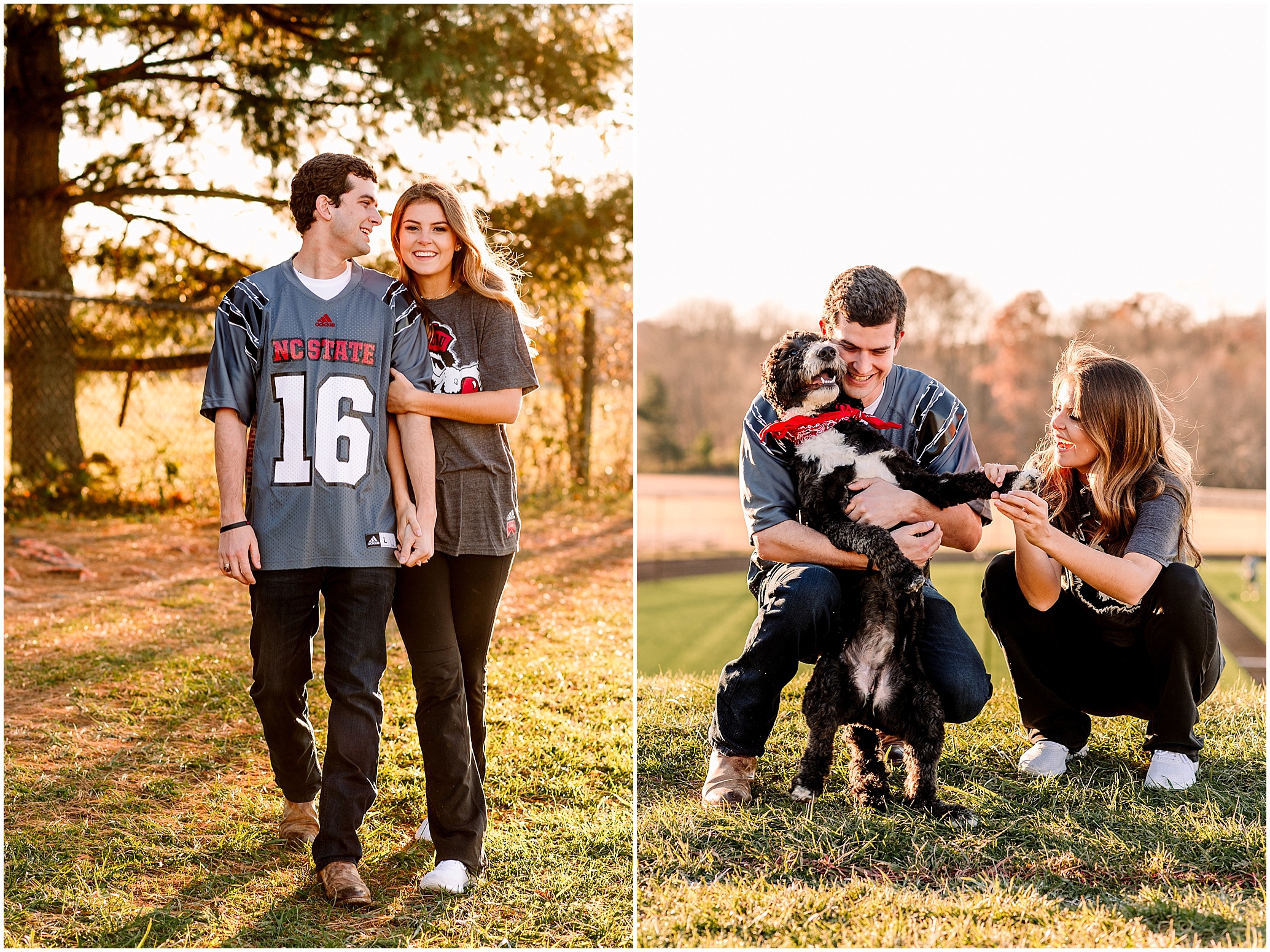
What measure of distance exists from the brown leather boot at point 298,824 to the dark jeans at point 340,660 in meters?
0.28

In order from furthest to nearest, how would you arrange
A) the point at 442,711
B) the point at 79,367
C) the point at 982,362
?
the point at 982,362
the point at 79,367
the point at 442,711

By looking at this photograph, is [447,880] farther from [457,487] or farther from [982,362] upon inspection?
[982,362]

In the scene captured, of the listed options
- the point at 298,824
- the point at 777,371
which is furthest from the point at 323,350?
the point at 298,824

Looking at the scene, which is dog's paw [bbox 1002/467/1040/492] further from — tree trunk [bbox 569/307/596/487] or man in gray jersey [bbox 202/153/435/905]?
tree trunk [bbox 569/307/596/487]

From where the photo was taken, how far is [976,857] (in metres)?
2.26

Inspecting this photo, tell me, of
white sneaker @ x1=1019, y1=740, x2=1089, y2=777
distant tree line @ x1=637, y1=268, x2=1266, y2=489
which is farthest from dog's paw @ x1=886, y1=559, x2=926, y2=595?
distant tree line @ x1=637, y1=268, x2=1266, y2=489

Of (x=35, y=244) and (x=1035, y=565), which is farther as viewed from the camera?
(x=35, y=244)

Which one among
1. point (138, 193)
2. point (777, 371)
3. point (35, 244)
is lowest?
point (777, 371)

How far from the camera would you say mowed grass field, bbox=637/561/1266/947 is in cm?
203

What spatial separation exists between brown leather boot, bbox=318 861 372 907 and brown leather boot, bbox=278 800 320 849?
293mm

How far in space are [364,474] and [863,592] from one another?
1.27 meters

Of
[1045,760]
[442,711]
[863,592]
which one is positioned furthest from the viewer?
[1045,760]

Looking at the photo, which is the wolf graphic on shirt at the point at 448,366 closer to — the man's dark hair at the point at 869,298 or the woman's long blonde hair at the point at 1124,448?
the man's dark hair at the point at 869,298

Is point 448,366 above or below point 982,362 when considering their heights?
below
